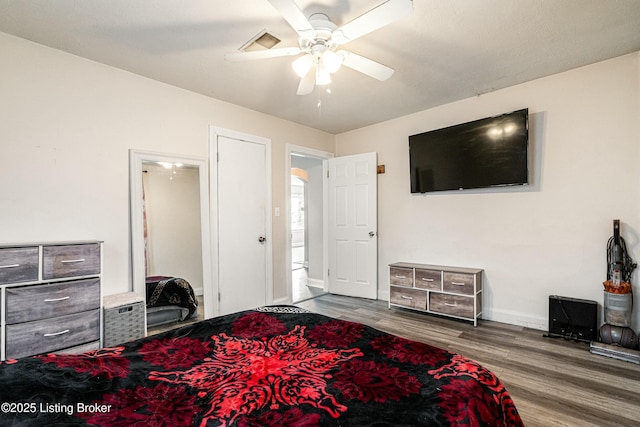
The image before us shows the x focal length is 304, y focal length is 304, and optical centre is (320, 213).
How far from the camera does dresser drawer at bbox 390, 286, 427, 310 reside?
3.74 metres

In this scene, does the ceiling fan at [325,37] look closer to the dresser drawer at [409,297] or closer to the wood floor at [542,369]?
the wood floor at [542,369]

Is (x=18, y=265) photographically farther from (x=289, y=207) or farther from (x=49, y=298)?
(x=289, y=207)

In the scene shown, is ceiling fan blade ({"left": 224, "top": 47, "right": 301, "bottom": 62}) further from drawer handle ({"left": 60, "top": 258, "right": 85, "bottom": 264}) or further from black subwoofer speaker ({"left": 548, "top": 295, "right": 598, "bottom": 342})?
black subwoofer speaker ({"left": 548, "top": 295, "right": 598, "bottom": 342})

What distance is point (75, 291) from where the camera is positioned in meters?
2.25

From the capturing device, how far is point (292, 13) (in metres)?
1.66

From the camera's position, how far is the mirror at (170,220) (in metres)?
2.90

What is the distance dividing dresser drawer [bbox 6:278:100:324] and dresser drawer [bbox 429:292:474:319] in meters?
3.37

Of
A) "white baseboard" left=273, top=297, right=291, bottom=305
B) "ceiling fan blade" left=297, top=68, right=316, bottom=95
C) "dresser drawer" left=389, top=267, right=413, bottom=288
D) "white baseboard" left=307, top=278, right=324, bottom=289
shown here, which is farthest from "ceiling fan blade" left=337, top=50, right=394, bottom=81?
"white baseboard" left=307, top=278, right=324, bottom=289

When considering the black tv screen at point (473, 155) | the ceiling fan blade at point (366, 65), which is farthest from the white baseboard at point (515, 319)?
the ceiling fan blade at point (366, 65)

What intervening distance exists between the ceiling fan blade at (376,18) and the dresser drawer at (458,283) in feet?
9.06

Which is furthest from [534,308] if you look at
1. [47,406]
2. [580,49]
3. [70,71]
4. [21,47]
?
[21,47]

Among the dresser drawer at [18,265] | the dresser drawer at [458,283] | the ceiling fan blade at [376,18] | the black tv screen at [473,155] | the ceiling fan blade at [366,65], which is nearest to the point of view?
the ceiling fan blade at [376,18]

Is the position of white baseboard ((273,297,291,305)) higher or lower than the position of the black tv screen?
lower

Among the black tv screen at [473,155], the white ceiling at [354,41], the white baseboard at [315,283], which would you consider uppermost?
the white ceiling at [354,41]
